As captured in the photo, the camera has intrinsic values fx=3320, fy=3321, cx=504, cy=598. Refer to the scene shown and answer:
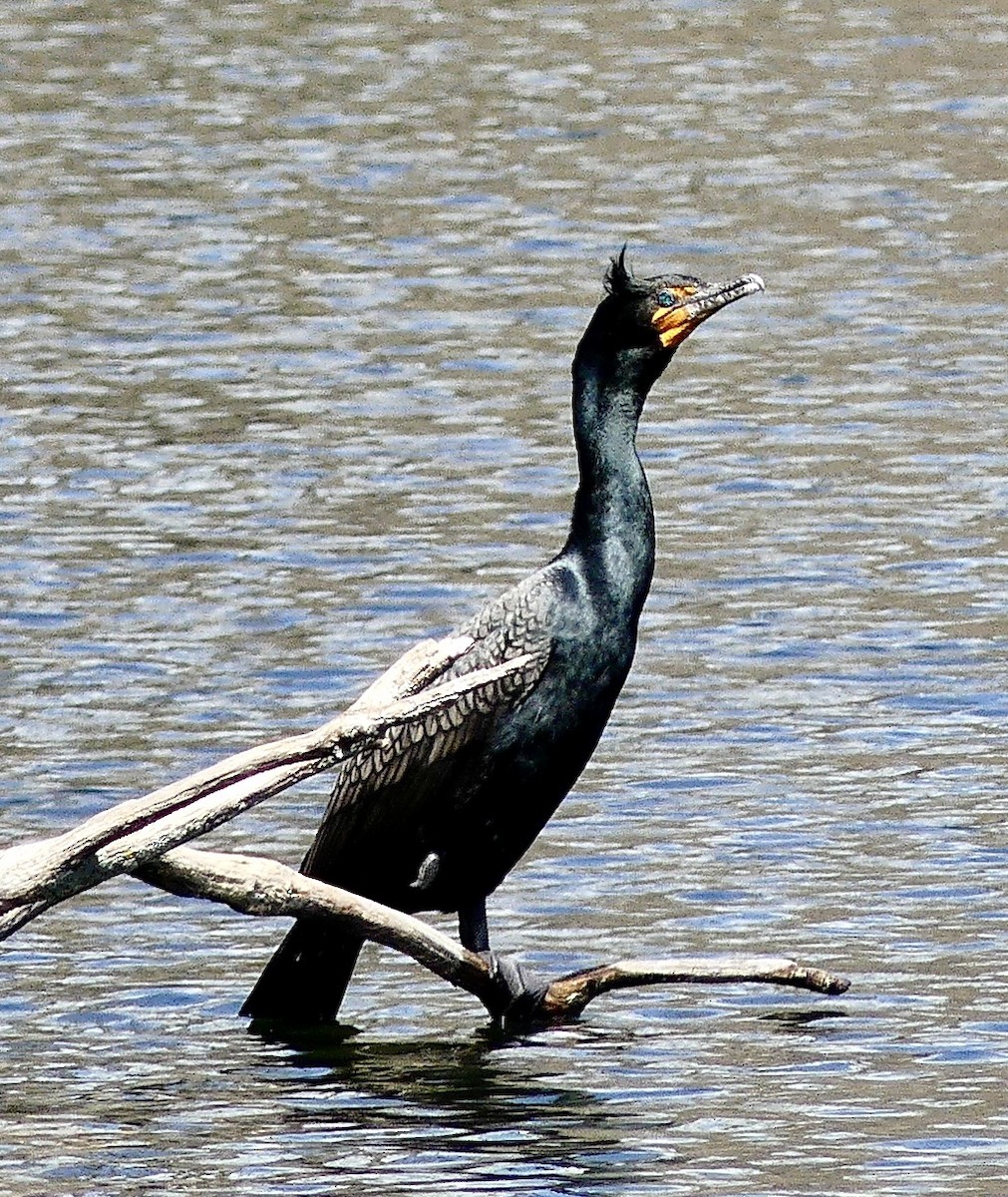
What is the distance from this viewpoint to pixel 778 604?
1227cm

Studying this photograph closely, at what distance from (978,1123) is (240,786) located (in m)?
1.89

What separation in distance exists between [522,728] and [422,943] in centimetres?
63

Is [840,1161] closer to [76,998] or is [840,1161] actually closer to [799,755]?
[76,998]

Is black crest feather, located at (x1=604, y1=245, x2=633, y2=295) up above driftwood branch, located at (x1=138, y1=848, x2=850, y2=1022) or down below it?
above

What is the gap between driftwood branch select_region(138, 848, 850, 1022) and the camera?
7250 mm

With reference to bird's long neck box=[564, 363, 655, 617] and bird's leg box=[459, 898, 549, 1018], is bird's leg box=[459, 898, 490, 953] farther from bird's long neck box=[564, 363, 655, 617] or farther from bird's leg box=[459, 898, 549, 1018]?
bird's long neck box=[564, 363, 655, 617]

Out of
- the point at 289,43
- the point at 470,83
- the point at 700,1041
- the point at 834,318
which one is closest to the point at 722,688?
the point at 700,1041

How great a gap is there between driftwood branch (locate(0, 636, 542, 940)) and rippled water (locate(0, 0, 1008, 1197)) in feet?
2.56

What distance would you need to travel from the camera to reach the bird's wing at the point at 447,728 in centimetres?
800

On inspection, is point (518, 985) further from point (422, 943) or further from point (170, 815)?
point (170, 815)

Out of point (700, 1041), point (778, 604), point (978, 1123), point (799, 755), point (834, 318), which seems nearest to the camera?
point (978, 1123)

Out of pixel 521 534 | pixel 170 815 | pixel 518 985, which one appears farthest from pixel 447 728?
pixel 521 534

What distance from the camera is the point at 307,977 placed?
27.1 ft

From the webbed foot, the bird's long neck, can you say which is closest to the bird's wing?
the bird's long neck
